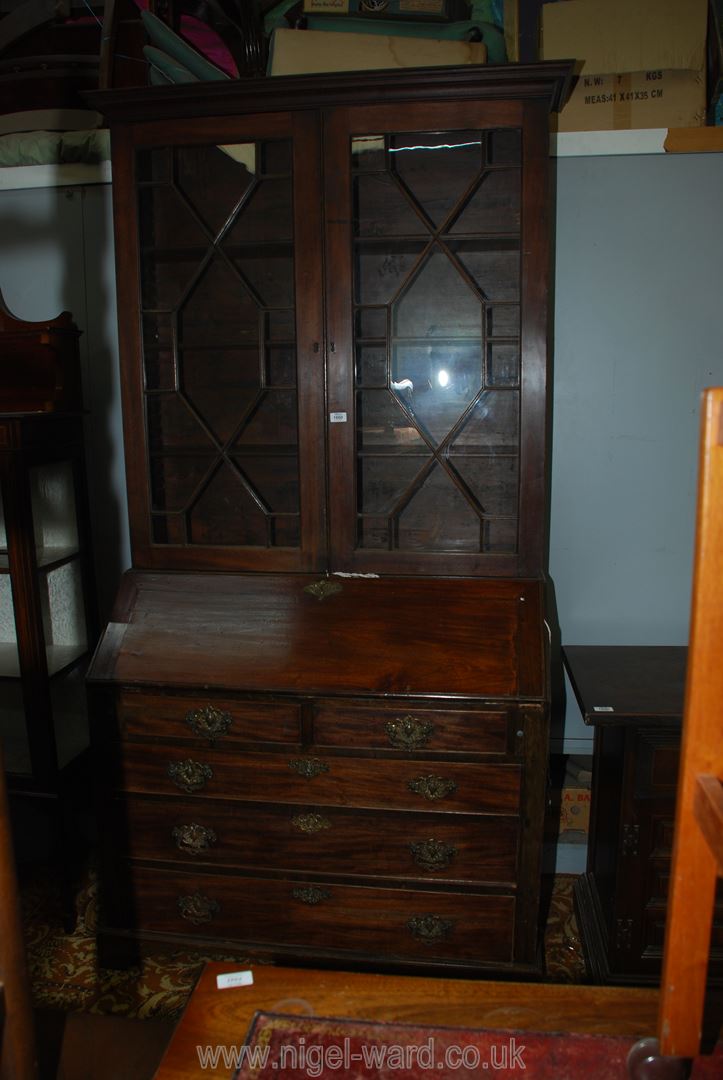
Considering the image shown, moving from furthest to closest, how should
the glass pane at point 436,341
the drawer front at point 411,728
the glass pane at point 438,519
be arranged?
the glass pane at point 438,519
the glass pane at point 436,341
the drawer front at point 411,728

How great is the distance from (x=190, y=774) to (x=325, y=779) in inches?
13.0

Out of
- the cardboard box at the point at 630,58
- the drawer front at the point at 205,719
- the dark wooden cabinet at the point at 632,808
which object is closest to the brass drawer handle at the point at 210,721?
the drawer front at the point at 205,719

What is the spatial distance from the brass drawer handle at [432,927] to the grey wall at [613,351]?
795 millimetres

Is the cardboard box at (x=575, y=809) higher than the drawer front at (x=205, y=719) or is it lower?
lower

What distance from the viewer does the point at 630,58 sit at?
2.00 meters

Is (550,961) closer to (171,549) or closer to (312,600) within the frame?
(312,600)

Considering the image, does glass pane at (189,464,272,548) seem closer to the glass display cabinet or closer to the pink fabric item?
the glass display cabinet

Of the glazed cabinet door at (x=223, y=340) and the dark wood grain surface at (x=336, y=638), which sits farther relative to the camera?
the glazed cabinet door at (x=223, y=340)

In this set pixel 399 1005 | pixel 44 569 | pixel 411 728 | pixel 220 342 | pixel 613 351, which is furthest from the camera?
pixel 613 351

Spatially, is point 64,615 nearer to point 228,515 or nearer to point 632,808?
point 228,515

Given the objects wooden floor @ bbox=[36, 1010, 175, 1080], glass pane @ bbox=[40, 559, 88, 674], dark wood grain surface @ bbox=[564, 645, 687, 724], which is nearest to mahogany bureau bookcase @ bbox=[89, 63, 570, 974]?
dark wood grain surface @ bbox=[564, 645, 687, 724]

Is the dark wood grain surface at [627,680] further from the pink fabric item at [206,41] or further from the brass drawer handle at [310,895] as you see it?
the pink fabric item at [206,41]

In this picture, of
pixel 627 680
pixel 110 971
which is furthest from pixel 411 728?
pixel 110 971

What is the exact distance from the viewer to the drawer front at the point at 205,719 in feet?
5.75
